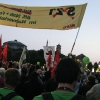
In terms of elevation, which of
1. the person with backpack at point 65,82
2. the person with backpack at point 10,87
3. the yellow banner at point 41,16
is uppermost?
the yellow banner at point 41,16

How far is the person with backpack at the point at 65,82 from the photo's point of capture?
2.47 meters

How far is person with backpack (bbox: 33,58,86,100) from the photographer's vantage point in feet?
8.10

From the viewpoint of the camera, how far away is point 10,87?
3.79 meters

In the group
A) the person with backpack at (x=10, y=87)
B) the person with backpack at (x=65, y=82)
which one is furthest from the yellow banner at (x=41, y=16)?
the person with backpack at (x=65, y=82)

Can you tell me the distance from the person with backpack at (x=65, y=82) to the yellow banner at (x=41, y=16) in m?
6.87

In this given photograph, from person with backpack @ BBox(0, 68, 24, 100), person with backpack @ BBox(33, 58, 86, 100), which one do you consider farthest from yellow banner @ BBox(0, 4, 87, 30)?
person with backpack @ BBox(33, 58, 86, 100)

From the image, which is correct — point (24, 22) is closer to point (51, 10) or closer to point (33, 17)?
point (33, 17)

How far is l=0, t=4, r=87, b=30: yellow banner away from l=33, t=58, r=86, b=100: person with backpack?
22.5 ft

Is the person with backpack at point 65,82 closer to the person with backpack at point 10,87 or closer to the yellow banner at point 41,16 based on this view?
the person with backpack at point 10,87

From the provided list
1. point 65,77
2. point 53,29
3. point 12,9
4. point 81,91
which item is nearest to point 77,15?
point 53,29

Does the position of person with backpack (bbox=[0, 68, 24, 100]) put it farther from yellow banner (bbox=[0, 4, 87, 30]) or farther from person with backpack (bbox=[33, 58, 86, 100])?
yellow banner (bbox=[0, 4, 87, 30])

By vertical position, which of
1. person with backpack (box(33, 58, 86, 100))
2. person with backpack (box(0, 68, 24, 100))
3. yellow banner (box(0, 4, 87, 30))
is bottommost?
person with backpack (box(0, 68, 24, 100))

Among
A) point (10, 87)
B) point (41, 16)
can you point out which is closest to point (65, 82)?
point (10, 87)

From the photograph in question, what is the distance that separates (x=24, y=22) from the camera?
32.8ft
